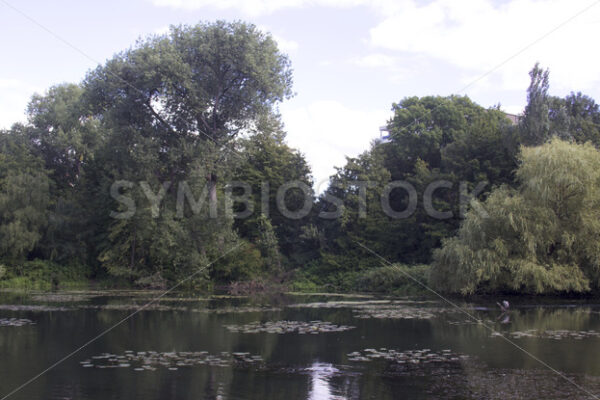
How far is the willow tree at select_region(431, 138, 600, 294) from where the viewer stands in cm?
A: 2417

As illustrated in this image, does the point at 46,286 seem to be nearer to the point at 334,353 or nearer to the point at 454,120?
the point at 334,353

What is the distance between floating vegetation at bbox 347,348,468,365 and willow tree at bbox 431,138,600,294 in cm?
1211

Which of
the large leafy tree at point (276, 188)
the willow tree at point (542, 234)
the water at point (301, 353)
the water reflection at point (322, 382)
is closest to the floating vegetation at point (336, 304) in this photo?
the water at point (301, 353)

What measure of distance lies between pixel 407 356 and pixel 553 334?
546 cm

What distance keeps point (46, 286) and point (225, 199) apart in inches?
483

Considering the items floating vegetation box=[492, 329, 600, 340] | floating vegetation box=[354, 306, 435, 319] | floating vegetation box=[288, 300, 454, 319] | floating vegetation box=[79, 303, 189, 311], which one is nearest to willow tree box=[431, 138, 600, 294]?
floating vegetation box=[288, 300, 454, 319]

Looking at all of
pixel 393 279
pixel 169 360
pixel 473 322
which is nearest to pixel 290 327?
pixel 169 360

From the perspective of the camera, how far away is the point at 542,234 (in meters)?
24.8

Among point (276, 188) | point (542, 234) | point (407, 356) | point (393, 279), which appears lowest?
point (407, 356)

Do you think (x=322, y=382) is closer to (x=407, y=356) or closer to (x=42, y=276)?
→ (x=407, y=356)

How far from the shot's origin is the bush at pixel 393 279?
3070 cm

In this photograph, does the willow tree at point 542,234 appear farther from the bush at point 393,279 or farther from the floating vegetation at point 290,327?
the floating vegetation at point 290,327

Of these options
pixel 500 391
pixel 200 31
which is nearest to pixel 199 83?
pixel 200 31

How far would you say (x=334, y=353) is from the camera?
12992 millimetres
